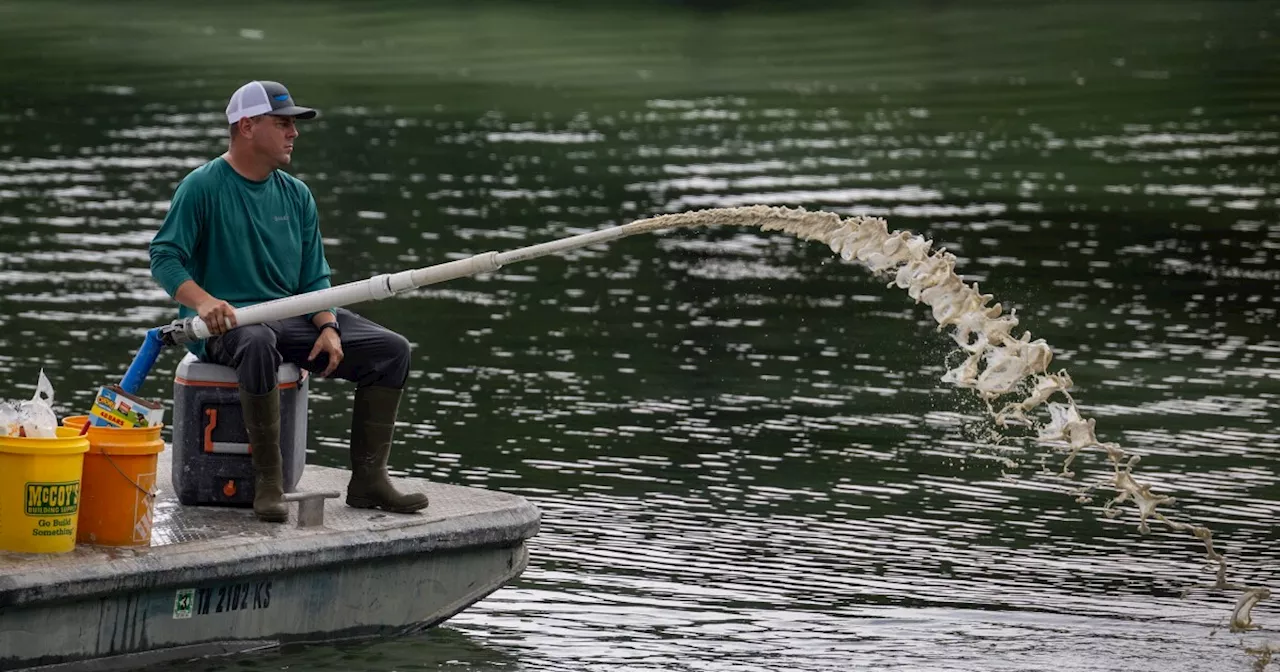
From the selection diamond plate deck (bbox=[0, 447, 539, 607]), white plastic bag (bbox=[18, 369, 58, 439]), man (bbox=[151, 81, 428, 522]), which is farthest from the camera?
man (bbox=[151, 81, 428, 522])

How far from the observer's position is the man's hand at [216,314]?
786 centimetres

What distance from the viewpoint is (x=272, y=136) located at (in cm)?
808

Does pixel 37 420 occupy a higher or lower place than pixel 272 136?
lower

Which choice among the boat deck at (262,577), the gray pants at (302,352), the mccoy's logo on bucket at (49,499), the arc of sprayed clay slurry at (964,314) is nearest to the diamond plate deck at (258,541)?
the boat deck at (262,577)

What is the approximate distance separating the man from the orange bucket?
49 cm

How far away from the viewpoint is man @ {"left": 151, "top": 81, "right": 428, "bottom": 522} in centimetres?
796

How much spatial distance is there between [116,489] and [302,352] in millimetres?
919

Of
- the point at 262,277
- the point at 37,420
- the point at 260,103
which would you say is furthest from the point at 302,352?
the point at 37,420

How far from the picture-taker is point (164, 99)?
2864 cm

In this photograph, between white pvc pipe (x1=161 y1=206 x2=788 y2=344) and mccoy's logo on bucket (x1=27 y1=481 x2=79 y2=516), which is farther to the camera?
white pvc pipe (x1=161 y1=206 x2=788 y2=344)

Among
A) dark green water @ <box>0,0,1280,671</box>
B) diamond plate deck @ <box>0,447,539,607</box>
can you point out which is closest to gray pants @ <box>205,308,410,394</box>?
diamond plate deck @ <box>0,447,539,607</box>

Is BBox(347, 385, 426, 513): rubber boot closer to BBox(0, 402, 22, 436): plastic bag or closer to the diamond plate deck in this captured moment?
the diamond plate deck

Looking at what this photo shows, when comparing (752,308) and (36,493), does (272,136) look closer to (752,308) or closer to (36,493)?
(36,493)

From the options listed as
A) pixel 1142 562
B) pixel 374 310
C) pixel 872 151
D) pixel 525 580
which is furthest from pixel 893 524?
pixel 872 151
